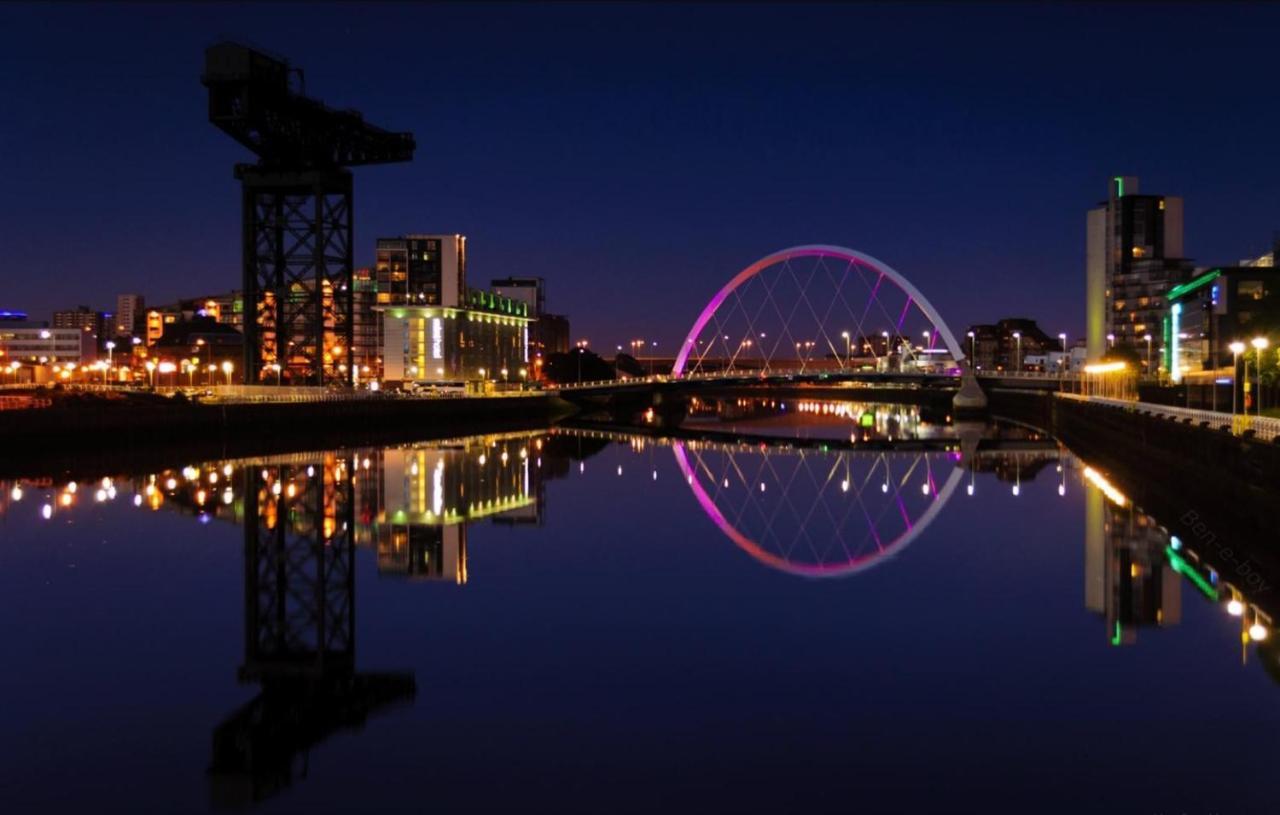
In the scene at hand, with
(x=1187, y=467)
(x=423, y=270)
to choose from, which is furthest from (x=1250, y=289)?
(x=423, y=270)

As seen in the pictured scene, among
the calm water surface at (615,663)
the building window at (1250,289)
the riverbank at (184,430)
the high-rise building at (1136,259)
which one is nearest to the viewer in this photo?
the calm water surface at (615,663)

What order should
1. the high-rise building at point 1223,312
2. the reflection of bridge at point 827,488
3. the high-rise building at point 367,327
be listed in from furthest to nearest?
the high-rise building at point 367,327 → the high-rise building at point 1223,312 → the reflection of bridge at point 827,488

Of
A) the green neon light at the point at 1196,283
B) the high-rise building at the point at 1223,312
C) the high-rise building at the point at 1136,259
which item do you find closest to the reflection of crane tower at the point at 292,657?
the high-rise building at the point at 1223,312

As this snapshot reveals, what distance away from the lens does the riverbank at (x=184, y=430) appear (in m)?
35.1

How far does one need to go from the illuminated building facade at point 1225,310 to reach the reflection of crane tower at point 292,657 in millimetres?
56514

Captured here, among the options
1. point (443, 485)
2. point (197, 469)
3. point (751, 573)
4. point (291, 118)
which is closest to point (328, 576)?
point (751, 573)

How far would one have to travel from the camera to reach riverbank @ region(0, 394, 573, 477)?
35062 millimetres

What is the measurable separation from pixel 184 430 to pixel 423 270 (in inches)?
2149

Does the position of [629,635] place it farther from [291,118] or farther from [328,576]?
[291,118]

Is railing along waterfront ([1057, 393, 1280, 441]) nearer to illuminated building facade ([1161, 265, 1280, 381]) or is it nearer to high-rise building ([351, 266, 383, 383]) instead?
illuminated building facade ([1161, 265, 1280, 381])

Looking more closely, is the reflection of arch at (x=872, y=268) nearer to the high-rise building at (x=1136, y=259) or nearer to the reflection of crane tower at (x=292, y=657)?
the high-rise building at (x=1136, y=259)

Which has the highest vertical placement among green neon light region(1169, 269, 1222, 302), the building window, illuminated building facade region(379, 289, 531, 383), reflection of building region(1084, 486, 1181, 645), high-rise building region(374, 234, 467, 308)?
high-rise building region(374, 234, 467, 308)

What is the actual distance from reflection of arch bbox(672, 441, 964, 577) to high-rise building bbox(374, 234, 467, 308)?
64.0m

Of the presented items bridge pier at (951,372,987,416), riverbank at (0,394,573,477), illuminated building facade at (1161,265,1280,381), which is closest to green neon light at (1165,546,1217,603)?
riverbank at (0,394,573,477)
